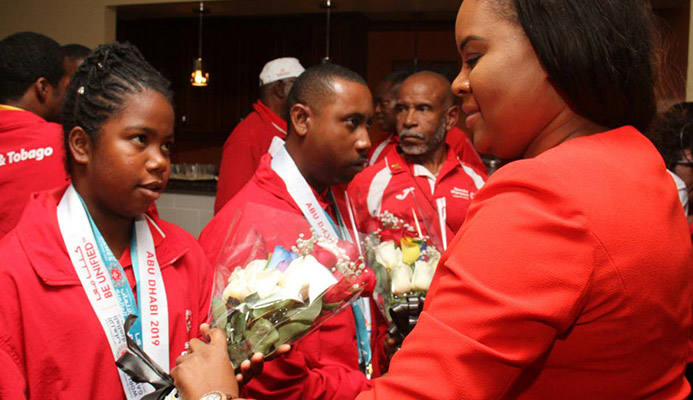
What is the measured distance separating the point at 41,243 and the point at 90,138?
0.98ft

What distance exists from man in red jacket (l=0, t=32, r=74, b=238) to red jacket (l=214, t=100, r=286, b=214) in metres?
1.16

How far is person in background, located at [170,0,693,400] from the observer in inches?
27.1

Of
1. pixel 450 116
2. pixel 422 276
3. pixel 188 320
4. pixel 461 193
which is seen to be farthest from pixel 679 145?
pixel 188 320

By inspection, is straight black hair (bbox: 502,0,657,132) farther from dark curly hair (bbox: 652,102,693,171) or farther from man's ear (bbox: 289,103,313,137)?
dark curly hair (bbox: 652,102,693,171)

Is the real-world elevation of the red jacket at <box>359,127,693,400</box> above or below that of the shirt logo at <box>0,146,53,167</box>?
above

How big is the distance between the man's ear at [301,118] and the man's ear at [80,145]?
0.83 m

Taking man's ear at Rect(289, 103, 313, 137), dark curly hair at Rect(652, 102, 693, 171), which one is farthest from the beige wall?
dark curly hair at Rect(652, 102, 693, 171)

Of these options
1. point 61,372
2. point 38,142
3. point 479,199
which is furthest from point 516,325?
point 38,142

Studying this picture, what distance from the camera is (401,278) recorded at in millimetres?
1592

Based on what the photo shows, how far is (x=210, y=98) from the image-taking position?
7.74m

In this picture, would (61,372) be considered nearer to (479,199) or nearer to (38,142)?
(479,199)

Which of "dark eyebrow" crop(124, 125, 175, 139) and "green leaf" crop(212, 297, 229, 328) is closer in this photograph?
"green leaf" crop(212, 297, 229, 328)

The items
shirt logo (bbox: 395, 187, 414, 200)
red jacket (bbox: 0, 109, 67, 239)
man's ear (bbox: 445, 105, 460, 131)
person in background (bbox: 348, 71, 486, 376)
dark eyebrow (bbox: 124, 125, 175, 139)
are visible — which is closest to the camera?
dark eyebrow (bbox: 124, 125, 175, 139)

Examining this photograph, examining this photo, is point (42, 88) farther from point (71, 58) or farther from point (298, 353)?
point (298, 353)
